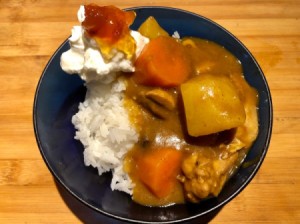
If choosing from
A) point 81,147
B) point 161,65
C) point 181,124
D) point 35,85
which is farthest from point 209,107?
point 35,85

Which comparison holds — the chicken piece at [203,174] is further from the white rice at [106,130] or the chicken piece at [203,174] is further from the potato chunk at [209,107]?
the white rice at [106,130]

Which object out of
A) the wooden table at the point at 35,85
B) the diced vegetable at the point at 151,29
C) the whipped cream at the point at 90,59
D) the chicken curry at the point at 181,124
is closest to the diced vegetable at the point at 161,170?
the chicken curry at the point at 181,124

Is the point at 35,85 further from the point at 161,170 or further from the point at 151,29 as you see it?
the point at 161,170

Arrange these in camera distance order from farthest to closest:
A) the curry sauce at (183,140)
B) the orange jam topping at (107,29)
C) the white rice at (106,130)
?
1. the white rice at (106,130)
2. the curry sauce at (183,140)
3. the orange jam topping at (107,29)

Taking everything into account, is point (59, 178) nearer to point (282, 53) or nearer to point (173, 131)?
point (173, 131)

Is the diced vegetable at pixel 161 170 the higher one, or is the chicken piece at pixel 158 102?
the chicken piece at pixel 158 102

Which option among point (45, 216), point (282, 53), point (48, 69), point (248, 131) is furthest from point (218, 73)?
point (45, 216)

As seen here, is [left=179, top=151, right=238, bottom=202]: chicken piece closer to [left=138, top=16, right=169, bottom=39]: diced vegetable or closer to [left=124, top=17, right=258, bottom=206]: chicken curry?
[left=124, top=17, right=258, bottom=206]: chicken curry
